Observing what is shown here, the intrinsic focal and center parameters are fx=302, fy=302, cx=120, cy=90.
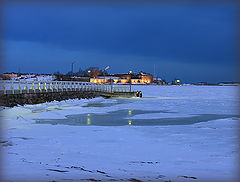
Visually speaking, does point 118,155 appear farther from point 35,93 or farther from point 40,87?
point 40,87

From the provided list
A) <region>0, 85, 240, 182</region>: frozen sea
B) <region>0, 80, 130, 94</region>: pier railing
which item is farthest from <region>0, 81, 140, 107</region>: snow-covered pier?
<region>0, 85, 240, 182</region>: frozen sea

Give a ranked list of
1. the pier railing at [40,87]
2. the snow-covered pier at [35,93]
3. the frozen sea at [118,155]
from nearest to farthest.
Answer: the frozen sea at [118,155] < the snow-covered pier at [35,93] < the pier railing at [40,87]

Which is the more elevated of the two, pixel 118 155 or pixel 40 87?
pixel 40 87

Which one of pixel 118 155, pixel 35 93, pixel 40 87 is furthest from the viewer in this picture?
pixel 40 87

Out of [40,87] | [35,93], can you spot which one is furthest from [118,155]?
[40,87]

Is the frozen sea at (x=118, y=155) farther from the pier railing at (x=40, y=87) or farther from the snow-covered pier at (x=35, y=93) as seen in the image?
the pier railing at (x=40, y=87)

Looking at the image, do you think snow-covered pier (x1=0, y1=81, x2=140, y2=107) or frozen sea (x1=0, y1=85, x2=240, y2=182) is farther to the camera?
snow-covered pier (x1=0, y1=81, x2=140, y2=107)

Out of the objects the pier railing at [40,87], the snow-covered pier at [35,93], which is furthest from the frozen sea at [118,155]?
the pier railing at [40,87]

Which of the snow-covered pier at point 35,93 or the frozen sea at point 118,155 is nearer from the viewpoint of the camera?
the frozen sea at point 118,155

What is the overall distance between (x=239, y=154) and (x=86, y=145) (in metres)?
4.39

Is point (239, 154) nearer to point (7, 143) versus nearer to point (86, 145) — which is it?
point (86, 145)

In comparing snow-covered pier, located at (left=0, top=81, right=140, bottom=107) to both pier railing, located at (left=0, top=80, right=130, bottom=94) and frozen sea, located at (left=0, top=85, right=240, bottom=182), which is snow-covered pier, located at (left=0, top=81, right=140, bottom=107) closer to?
pier railing, located at (left=0, top=80, right=130, bottom=94)

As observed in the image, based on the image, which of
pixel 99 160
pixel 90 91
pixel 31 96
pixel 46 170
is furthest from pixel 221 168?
pixel 90 91

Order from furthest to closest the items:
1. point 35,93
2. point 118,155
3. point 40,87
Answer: point 40,87 → point 35,93 → point 118,155
